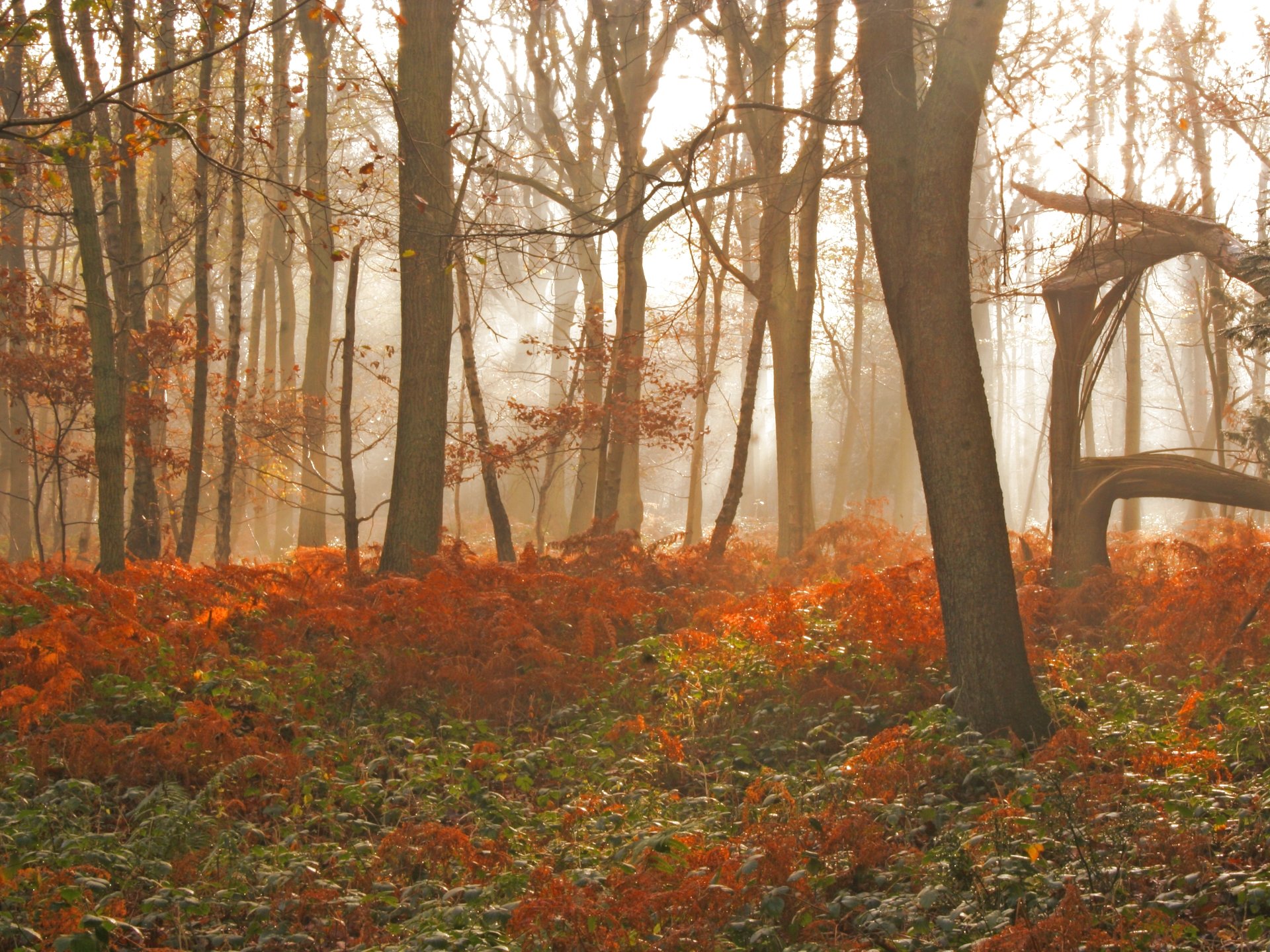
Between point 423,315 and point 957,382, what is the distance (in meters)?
5.89

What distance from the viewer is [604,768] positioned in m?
6.16

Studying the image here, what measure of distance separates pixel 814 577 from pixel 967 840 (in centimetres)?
816

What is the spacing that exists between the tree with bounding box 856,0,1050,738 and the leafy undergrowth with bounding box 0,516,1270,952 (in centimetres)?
44

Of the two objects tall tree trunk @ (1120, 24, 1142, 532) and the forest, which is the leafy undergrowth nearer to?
the forest

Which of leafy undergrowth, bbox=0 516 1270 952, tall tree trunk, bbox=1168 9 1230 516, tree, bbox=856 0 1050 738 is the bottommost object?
leafy undergrowth, bbox=0 516 1270 952

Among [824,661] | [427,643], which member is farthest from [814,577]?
[427,643]

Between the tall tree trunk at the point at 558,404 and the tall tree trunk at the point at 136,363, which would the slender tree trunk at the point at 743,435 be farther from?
the tall tree trunk at the point at 136,363

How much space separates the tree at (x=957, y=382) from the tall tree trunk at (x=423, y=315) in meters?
5.28

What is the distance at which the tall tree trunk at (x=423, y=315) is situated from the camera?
9.85 metres

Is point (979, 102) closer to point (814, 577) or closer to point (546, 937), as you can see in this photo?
point (546, 937)

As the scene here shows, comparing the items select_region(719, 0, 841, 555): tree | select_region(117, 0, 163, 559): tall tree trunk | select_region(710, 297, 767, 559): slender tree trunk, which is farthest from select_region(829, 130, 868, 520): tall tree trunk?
select_region(117, 0, 163, 559): tall tree trunk

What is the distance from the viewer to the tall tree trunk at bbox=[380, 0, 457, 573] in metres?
9.85

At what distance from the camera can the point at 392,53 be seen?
15297mm

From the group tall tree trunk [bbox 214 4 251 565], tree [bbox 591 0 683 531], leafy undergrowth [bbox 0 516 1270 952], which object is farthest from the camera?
tall tree trunk [bbox 214 4 251 565]
